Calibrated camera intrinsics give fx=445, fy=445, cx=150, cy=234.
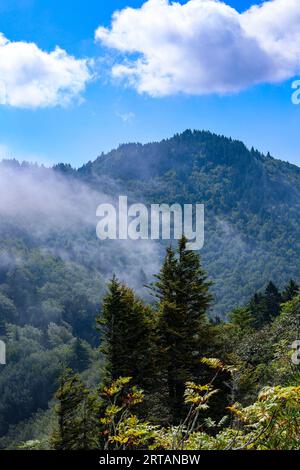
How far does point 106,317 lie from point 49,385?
126349mm

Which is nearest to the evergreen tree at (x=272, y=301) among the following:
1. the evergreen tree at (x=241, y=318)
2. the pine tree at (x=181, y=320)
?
the evergreen tree at (x=241, y=318)

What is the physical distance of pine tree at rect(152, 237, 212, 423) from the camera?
698 inches

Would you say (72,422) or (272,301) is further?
(272,301)

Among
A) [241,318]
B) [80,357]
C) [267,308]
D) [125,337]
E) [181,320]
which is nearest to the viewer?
[125,337]

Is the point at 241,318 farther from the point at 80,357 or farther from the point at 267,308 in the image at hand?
the point at 80,357

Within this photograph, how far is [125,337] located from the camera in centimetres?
1764

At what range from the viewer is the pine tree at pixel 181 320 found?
1772 centimetres

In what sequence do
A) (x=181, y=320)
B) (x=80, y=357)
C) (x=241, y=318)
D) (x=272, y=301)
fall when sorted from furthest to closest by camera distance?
(x=80, y=357), (x=272, y=301), (x=241, y=318), (x=181, y=320)

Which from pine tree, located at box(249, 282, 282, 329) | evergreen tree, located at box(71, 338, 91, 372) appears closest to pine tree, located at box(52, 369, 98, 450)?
pine tree, located at box(249, 282, 282, 329)

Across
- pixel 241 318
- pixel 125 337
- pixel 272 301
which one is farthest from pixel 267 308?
pixel 125 337

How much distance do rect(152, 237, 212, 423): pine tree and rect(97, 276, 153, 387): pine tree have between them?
78 centimetres

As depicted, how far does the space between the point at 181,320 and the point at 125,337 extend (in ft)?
7.89

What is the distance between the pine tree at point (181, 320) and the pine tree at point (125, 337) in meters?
0.78
